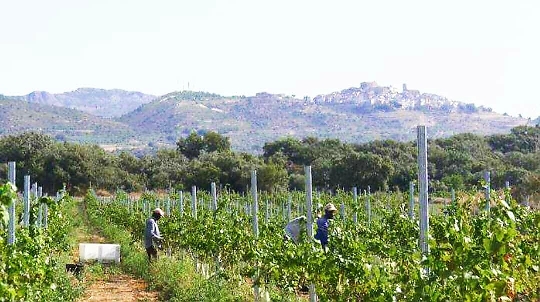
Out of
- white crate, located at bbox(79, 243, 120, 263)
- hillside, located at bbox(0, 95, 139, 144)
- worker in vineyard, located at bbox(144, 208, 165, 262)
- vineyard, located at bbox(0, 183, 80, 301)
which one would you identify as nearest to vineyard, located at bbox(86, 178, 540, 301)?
worker in vineyard, located at bbox(144, 208, 165, 262)

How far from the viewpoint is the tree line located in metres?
46.0

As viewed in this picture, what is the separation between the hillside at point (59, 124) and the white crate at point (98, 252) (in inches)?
5653

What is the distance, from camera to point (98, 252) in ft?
51.4

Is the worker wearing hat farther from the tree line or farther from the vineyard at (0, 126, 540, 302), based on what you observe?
the tree line

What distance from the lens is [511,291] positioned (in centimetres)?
487

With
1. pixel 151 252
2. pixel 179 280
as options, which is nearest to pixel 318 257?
pixel 179 280

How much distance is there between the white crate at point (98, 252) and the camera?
51.0ft

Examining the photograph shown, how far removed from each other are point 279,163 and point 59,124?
128 metres

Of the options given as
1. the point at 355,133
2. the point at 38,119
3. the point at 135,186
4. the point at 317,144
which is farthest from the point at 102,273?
the point at 355,133

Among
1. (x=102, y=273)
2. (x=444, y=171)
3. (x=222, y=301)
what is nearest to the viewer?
(x=222, y=301)

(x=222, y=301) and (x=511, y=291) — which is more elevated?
(x=511, y=291)

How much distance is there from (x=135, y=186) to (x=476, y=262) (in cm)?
5364

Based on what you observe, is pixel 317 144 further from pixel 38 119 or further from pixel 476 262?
pixel 38 119

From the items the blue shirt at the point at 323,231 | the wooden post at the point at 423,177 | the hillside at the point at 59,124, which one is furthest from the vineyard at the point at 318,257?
the hillside at the point at 59,124
